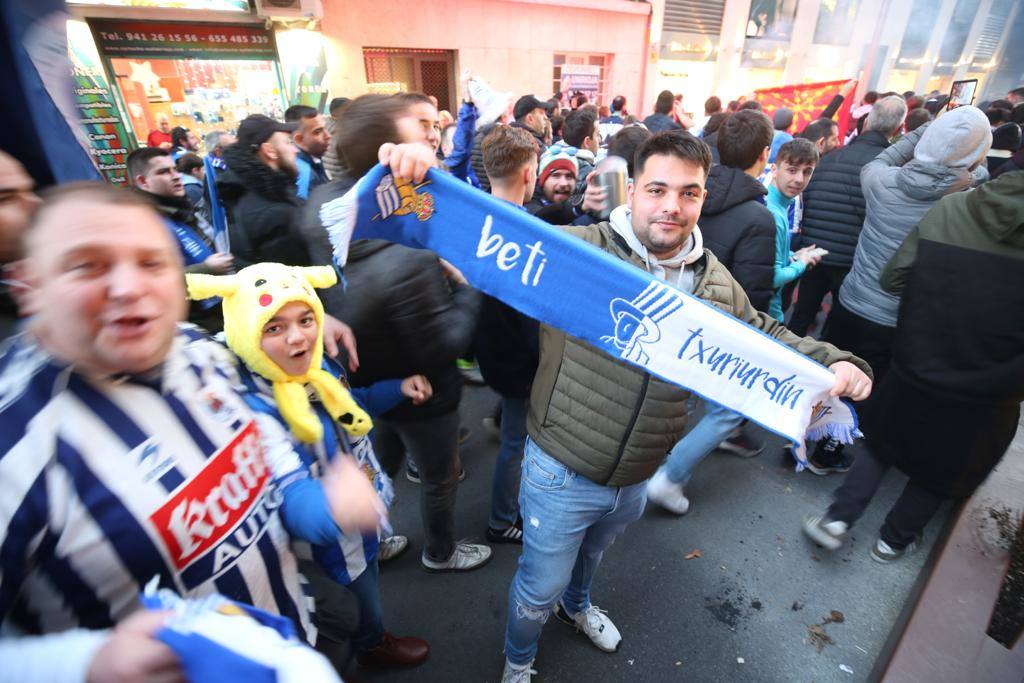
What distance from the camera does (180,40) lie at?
9328mm

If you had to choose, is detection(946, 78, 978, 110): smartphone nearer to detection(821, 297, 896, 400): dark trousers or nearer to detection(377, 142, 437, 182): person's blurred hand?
detection(821, 297, 896, 400): dark trousers

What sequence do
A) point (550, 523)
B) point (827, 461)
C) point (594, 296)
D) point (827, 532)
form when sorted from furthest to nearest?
point (827, 461)
point (827, 532)
point (550, 523)
point (594, 296)

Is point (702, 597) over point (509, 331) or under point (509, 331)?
under

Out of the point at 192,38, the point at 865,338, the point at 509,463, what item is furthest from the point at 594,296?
the point at 192,38

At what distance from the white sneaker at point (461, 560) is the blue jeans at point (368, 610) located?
0.55 m

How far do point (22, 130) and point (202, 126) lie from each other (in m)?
10.4

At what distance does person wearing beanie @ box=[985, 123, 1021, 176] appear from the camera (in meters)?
5.39

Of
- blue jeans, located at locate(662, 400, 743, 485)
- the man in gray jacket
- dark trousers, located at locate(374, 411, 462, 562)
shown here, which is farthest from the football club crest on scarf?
the man in gray jacket

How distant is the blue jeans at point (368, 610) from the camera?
189 cm

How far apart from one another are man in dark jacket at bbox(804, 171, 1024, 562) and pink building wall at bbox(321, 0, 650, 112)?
1089 centimetres

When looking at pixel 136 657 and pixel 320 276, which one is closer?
pixel 136 657

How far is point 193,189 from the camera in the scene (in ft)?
16.5

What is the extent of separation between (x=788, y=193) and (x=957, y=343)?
5.13 ft

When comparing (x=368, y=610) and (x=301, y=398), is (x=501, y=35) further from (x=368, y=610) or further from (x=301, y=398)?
(x=368, y=610)
